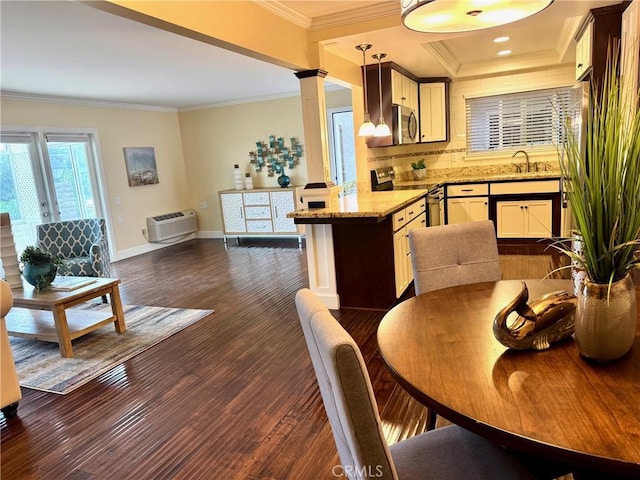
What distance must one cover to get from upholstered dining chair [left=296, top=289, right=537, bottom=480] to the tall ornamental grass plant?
558 millimetres

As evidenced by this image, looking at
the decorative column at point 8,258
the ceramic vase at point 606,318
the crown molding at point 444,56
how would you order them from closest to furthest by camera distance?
the ceramic vase at point 606,318 → the decorative column at point 8,258 → the crown molding at point 444,56

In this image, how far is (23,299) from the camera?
3174 millimetres

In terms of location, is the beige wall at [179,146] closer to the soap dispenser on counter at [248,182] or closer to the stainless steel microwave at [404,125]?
the soap dispenser on counter at [248,182]

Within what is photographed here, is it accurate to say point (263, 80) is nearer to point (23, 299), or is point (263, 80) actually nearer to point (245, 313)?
point (245, 313)

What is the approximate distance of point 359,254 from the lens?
367cm

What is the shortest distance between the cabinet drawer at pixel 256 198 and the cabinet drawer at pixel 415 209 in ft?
10.5

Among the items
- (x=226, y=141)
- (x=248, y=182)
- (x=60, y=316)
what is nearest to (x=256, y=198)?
(x=248, y=182)

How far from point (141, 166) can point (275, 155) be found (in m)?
2.28

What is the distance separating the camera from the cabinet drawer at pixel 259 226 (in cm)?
722

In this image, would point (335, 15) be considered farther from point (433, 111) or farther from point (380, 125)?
point (433, 111)

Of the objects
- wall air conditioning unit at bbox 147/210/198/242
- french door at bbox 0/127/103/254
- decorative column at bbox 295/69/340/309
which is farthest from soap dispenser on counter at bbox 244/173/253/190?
decorative column at bbox 295/69/340/309

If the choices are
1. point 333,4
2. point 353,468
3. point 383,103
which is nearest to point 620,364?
point 353,468

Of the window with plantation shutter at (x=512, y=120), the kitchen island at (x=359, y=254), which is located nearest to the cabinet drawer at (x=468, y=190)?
the window with plantation shutter at (x=512, y=120)

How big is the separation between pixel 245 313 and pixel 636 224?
130 inches
